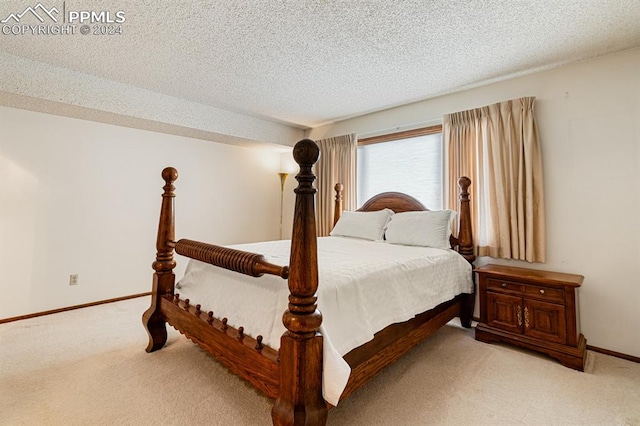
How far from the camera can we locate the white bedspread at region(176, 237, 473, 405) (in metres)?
1.36

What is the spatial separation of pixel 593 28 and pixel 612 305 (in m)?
2.07

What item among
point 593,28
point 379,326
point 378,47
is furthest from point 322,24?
point 379,326

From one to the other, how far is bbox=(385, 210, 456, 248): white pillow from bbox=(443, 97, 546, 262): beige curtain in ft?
1.19

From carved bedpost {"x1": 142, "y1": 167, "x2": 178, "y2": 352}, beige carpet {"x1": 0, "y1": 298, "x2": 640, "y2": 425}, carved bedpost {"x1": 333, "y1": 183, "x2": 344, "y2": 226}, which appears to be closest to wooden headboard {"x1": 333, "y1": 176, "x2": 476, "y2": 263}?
carved bedpost {"x1": 333, "y1": 183, "x2": 344, "y2": 226}

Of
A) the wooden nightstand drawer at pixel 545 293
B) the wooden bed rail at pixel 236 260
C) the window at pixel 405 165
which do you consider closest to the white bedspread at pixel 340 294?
the wooden bed rail at pixel 236 260

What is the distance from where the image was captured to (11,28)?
2.11 meters

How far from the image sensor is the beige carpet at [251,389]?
4.91 ft

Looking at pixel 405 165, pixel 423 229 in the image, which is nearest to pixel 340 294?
pixel 423 229

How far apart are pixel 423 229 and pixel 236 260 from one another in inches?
78.6

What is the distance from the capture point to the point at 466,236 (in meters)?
2.84

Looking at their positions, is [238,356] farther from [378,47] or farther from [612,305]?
[612,305]

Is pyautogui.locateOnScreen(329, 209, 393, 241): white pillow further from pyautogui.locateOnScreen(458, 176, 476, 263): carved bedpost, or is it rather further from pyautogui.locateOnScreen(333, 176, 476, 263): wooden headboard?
pyautogui.locateOnScreen(458, 176, 476, 263): carved bedpost

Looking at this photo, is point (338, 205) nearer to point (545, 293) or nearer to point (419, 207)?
point (419, 207)

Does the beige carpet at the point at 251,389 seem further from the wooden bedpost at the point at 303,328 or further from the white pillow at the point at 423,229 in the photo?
the white pillow at the point at 423,229
